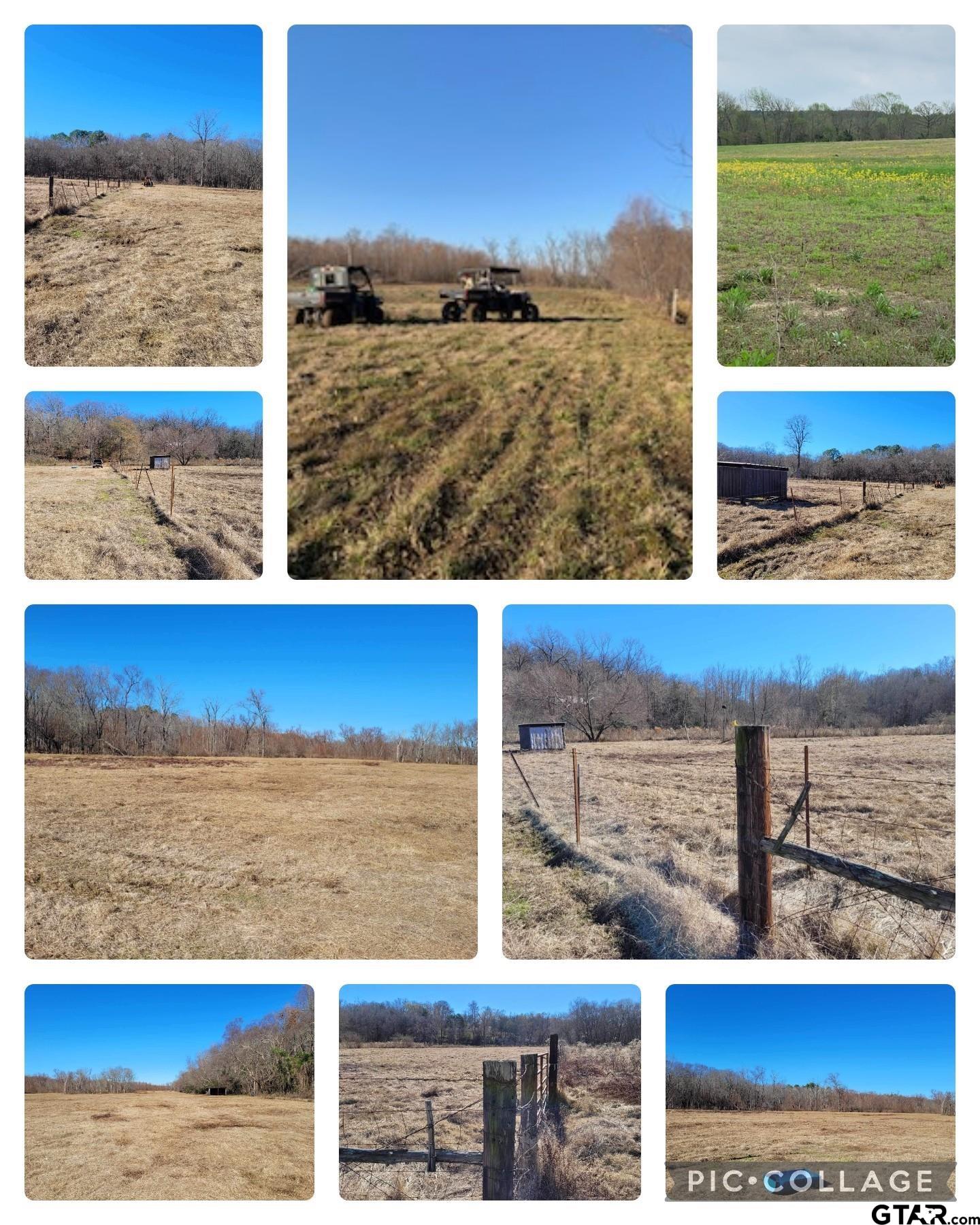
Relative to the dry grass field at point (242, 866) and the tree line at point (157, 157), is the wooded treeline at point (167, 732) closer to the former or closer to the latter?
the dry grass field at point (242, 866)

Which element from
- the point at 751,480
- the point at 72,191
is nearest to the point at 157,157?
the point at 72,191

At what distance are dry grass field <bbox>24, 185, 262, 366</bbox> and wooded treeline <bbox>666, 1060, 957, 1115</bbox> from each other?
4.56m

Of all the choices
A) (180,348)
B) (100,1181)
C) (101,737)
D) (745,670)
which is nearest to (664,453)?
(745,670)

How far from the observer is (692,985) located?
466cm

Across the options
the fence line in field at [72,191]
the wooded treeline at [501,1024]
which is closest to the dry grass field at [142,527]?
the fence line in field at [72,191]

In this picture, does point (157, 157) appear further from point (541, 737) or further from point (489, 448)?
point (541, 737)

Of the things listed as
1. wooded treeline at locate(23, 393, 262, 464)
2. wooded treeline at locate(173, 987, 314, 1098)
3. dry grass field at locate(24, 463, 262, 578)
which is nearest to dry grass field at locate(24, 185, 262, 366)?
wooded treeline at locate(23, 393, 262, 464)

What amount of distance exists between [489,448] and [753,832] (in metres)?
3.29

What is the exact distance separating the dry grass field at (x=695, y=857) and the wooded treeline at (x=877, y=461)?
150 cm

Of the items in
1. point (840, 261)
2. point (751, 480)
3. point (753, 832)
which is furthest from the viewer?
point (840, 261)

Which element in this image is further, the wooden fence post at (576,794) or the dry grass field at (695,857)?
the wooden fence post at (576,794)

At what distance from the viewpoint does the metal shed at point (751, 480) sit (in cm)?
500

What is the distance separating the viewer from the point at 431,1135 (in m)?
4.56

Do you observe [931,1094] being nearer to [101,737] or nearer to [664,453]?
[664,453]
